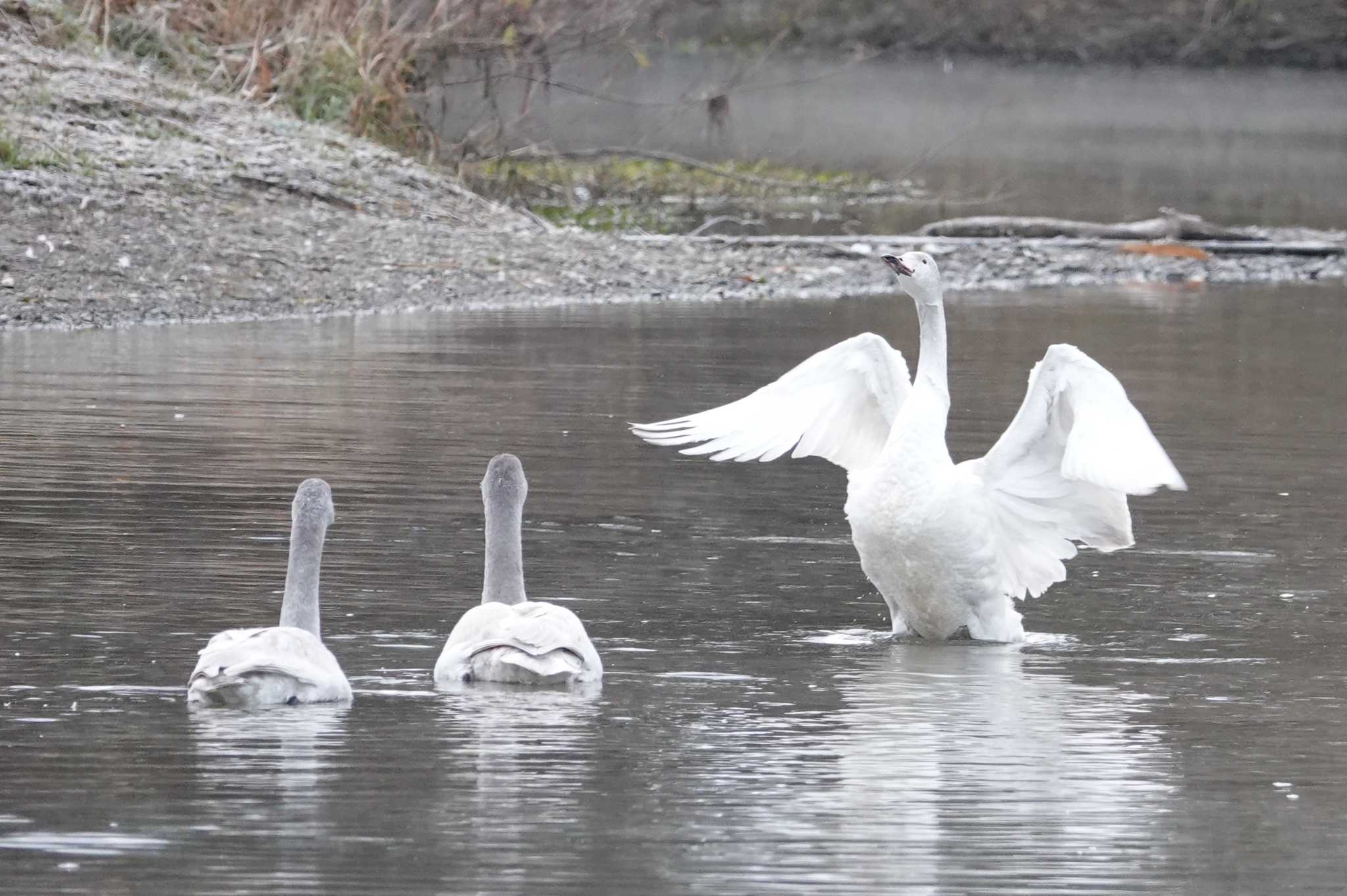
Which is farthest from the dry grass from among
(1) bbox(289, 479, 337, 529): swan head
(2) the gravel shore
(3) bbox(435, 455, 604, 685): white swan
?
(3) bbox(435, 455, 604, 685): white swan

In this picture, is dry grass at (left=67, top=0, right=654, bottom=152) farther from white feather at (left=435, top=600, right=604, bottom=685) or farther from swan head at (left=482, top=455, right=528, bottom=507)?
white feather at (left=435, top=600, right=604, bottom=685)

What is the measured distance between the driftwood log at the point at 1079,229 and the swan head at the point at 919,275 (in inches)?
589

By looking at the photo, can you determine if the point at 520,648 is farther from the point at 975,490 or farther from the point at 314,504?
the point at 975,490

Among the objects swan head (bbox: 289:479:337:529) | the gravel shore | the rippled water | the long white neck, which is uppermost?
the gravel shore

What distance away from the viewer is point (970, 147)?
4050 centimetres

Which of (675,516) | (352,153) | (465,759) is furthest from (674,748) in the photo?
(352,153)

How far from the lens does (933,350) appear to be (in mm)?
8758

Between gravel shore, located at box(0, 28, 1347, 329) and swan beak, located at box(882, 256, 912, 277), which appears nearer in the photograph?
swan beak, located at box(882, 256, 912, 277)

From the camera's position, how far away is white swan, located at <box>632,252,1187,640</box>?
26.4 feet

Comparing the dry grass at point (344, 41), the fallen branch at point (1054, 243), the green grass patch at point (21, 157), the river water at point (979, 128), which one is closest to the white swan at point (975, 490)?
the green grass patch at point (21, 157)

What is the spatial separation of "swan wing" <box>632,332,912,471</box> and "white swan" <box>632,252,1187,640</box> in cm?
2

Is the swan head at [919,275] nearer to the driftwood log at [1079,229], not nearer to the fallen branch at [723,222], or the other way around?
the fallen branch at [723,222]

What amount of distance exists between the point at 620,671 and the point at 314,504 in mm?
1011

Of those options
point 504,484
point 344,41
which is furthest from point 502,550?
point 344,41
